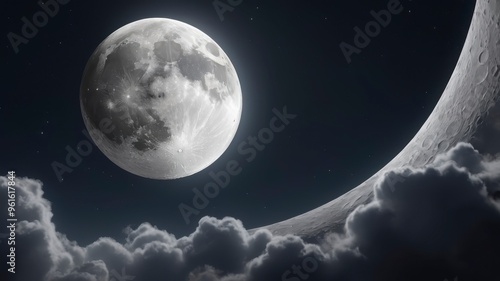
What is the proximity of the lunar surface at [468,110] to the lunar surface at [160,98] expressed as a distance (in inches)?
246

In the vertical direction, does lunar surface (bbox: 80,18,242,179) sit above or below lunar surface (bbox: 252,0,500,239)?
above

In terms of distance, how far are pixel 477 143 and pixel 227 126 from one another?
667 centimetres

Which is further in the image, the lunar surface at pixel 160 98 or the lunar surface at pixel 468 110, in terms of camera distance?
the lunar surface at pixel 468 110

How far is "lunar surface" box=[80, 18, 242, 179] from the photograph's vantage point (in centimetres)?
645

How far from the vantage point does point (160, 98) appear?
20.9 ft

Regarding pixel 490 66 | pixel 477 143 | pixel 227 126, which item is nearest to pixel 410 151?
pixel 477 143

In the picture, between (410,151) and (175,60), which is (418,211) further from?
(175,60)

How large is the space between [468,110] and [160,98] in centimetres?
832

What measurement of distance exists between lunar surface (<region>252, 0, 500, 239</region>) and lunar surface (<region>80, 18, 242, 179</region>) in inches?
246

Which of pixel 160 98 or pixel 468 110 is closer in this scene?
pixel 160 98

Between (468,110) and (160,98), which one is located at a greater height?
(160,98)

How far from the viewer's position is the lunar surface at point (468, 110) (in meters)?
8.20

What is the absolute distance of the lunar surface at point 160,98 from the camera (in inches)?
254

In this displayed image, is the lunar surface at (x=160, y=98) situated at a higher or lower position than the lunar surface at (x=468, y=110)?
higher
